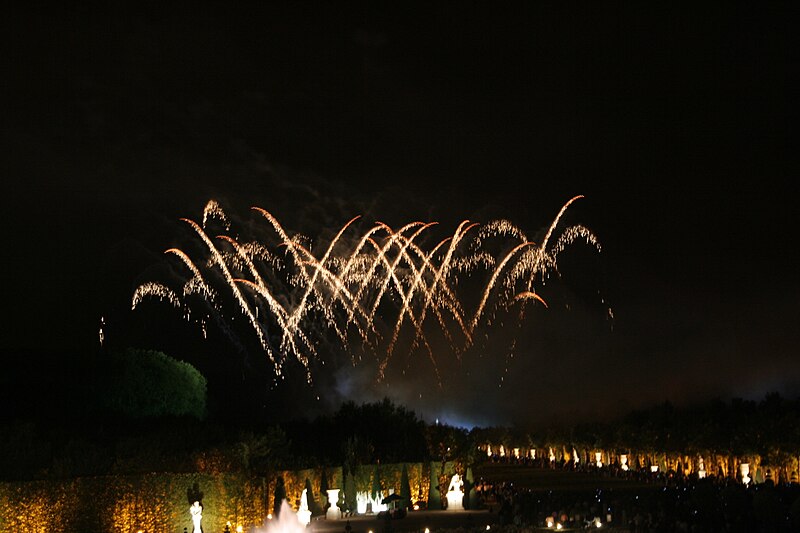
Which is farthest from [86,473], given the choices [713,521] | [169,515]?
[713,521]

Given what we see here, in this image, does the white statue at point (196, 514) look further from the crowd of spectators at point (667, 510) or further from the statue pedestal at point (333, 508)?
the crowd of spectators at point (667, 510)

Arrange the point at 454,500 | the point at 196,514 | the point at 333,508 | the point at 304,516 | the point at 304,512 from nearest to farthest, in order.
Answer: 1. the point at 196,514
2. the point at 304,516
3. the point at 304,512
4. the point at 333,508
5. the point at 454,500

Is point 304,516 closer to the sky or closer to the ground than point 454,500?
closer to the ground

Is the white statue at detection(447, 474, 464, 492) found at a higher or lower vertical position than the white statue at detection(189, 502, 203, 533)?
higher

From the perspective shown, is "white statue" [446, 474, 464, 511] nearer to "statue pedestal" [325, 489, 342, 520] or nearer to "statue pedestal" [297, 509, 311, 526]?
"statue pedestal" [325, 489, 342, 520]

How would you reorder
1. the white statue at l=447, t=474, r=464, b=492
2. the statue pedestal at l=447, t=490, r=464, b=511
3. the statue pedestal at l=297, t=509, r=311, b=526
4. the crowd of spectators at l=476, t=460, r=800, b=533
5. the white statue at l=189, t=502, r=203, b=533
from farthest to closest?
1. the white statue at l=447, t=474, r=464, b=492
2. the statue pedestal at l=447, t=490, r=464, b=511
3. the statue pedestal at l=297, t=509, r=311, b=526
4. the crowd of spectators at l=476, t=460, r=800, b=533
5. the white statue at l=189, t=502, r=203, b=533

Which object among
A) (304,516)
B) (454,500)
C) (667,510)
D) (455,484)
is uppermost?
(455,484)

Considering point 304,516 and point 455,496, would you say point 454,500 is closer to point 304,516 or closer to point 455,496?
point 455,496

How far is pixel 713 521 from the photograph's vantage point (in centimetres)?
3775

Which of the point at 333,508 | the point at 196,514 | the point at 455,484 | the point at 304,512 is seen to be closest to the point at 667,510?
the point at 455,484

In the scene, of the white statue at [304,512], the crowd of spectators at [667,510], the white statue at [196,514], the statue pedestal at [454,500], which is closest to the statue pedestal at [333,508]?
the white statue at [304,512]

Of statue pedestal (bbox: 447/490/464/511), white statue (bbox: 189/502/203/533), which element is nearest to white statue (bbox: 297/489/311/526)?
white statue (bbox: 189/502/203/533)

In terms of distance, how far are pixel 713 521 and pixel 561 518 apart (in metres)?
6.19

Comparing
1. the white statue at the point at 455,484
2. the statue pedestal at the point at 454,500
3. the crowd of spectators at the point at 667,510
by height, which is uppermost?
the white statue at the point at 455,484
